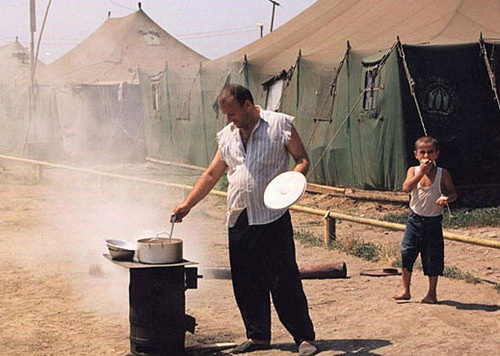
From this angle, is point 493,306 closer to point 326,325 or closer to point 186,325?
point 326,325

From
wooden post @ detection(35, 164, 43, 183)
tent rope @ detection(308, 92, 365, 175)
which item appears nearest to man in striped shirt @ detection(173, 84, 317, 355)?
tent rope @ detection(308, 92, 365, 175)

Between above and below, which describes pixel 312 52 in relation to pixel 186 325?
above

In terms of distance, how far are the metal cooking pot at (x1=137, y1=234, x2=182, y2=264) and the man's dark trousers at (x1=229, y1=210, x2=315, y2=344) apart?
14.5 inches

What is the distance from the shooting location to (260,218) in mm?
5062

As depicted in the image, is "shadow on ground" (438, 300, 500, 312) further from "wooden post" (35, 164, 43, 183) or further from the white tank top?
"wooden post" (35, 164, 43, 183)

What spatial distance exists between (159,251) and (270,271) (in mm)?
712

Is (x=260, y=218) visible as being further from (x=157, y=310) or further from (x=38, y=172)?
(x=38, y=172)

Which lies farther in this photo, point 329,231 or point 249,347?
point 329,231

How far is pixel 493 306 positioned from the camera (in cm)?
644

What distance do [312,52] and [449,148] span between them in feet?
14.3

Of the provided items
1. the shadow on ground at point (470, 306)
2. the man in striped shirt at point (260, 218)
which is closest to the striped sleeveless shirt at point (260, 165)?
the man in striped shirt at point (260, 218)

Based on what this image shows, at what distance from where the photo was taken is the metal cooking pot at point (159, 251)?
16.3 feet

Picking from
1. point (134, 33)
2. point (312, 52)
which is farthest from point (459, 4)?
point (134, 33)

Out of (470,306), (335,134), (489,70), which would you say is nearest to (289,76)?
(335,134)
